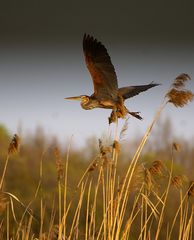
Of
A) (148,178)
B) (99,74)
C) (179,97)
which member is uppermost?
(99,74)

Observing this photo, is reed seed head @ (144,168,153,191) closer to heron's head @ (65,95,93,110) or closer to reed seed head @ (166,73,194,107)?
reed seed head @ (166,73,194,107)

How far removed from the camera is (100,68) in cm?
222

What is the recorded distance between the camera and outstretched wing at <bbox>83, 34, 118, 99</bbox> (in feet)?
7.28

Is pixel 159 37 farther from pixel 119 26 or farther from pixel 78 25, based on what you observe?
pixel 78 25

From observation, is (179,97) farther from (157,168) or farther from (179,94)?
(157,168)

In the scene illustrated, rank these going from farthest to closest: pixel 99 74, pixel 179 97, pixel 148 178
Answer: pixel 99 74
pixel 148 178
pixel 179 97

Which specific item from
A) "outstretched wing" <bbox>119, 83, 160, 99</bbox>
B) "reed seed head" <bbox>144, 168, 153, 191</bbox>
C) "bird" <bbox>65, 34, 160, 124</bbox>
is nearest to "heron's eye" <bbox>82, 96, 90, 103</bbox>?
"bird" <bbox>65, 34, 160, 124</bbox>

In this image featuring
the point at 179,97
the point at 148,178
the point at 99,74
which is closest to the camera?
the point at 179,97

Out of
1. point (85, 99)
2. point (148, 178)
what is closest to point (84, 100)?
point (85, 99)

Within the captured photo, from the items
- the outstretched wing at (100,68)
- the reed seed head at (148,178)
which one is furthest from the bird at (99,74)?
the reed seed head at (148,178)

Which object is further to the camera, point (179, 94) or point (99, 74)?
point (99, 74)

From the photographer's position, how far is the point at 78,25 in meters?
3.70

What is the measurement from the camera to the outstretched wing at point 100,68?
2.22 m

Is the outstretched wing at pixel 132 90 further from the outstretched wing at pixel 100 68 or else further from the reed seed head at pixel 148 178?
the reed seed head at pixel 148 178
